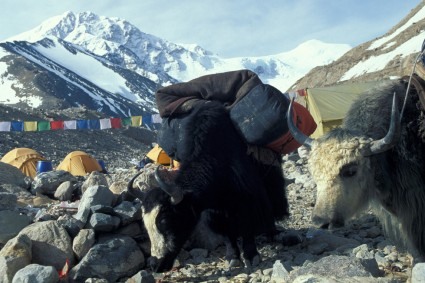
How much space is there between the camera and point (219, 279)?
444cm

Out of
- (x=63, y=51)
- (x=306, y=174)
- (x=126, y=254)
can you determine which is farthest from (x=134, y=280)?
(x=63, y=51)

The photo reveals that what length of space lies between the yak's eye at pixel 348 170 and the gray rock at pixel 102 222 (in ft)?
8.56

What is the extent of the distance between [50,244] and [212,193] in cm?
160

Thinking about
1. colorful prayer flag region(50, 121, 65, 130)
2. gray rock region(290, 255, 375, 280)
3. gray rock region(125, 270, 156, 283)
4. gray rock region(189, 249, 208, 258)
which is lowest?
gray rock region(189, 249, 208, 258)

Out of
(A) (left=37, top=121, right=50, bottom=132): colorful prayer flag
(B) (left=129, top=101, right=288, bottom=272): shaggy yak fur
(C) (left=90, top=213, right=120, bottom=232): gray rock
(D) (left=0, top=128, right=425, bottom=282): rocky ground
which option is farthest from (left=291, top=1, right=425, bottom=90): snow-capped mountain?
(C) (left=90, top=213, right=120, bottom=232): gray rock

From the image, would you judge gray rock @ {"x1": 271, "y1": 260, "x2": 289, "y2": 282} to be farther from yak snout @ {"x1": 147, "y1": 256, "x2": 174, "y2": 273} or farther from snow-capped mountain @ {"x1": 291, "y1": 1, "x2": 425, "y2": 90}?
snow-capped mountain @ {"x1": 291, "y1": 1, "x2": 425, "y2": 90}

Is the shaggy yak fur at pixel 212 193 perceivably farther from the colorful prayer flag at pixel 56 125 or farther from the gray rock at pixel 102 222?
the colorful prayer flag at pixel 56 125

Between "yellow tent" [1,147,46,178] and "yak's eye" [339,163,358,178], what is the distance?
13.2 metres

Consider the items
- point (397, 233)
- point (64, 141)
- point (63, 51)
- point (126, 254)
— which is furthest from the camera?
point (63, 51)

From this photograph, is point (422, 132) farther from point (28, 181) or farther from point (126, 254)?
point (28, 181)

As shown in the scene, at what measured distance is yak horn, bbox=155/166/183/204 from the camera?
432 cm

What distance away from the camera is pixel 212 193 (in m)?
4.78

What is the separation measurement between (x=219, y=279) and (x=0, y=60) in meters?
112

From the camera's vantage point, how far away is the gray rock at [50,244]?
4.74 m
